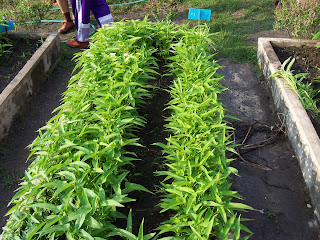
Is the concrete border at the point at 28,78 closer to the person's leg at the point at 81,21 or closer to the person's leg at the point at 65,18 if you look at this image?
the person's leg at the point at 81,21

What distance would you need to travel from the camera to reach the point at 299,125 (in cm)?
311

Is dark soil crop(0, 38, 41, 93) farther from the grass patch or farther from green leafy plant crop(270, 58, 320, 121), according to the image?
green leafy plant crop(270, 58, 320, 121)

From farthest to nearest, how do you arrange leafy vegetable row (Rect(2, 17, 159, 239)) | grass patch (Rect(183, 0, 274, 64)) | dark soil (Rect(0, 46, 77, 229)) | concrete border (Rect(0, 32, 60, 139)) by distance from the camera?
1. grass patch (Rect(183, 0, 274, 64))
2. concrete border (Rect(0, 32, 60, 139))
3. dark soil (Rect(0, 46, 77, 229))
4. leafy vegetable row (Rect(2, 17, 159, 239))

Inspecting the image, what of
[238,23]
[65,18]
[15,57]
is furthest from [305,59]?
[65,18]

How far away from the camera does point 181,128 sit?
7.79ft

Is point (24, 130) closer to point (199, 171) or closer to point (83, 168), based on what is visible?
point (83, 168)

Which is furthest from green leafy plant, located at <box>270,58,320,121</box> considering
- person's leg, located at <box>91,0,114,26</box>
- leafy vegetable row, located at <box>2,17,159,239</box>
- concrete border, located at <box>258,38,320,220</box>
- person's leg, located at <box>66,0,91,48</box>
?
person's leg, located at <box>66,0,91,48</box>

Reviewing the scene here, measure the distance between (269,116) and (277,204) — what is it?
1.22 m

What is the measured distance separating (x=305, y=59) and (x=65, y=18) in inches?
158

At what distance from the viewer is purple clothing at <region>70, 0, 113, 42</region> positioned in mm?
5191

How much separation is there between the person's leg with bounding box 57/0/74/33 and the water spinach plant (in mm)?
3307

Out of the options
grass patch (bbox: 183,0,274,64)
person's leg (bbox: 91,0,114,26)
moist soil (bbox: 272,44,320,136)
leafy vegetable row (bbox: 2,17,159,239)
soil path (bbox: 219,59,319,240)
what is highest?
leafy vegetable row (bbox: 2,17,159,239)

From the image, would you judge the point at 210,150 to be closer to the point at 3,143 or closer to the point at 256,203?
the point at 256,203

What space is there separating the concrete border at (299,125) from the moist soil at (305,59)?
0.12 m
